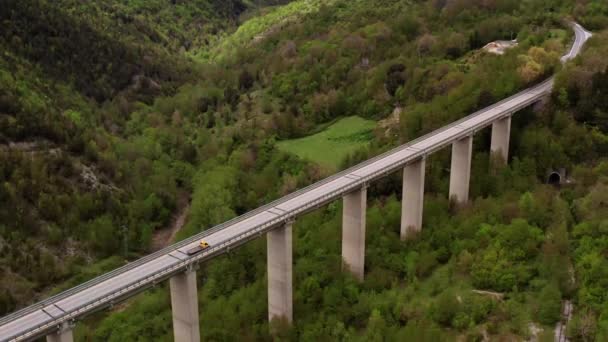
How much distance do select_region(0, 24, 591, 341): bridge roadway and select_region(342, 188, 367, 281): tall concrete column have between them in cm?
129

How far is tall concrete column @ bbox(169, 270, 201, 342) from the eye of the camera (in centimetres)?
3788

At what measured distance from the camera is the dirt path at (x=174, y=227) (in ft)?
220

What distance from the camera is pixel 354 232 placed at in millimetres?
48281

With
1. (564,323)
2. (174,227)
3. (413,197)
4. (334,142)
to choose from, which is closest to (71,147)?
(174,227)

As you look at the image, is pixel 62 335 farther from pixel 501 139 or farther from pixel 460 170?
pixel 501 139

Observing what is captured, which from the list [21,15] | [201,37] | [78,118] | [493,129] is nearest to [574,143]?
[493,129]

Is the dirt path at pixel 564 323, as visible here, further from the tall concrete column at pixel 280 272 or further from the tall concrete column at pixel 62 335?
the tall concrete column at pixel 62 335

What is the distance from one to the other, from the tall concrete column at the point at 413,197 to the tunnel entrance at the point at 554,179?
582 inches

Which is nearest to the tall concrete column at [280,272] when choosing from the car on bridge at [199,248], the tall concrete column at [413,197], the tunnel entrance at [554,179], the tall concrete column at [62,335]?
the car on bridge at [199,248]

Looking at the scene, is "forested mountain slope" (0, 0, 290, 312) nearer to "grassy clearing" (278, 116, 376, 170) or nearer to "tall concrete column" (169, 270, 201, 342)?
"grassy clearing" (278, 116, 376, 170)

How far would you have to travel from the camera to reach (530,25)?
86125 mm

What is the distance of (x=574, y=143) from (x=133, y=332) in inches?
1670

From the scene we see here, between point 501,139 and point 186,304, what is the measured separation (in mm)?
35398

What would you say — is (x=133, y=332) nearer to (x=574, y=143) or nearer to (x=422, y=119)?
(x=422, y=119)
